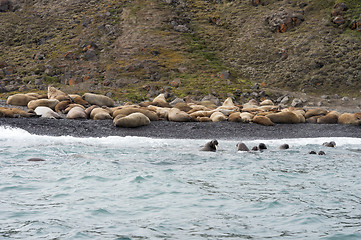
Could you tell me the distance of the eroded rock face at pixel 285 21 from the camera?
4431cm

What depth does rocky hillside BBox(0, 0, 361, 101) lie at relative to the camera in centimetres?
3628

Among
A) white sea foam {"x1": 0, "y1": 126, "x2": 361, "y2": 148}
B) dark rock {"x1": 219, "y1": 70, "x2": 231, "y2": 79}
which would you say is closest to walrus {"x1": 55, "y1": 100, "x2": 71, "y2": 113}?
white sea foam {"x1": 0, "y1": 126, "x2": 361, "y2": 148}

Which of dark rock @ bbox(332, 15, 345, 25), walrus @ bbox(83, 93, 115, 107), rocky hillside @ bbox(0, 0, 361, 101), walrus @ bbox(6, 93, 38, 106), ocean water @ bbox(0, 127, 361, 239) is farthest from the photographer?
dark rock @ bbox(332, 15, 345, 25)

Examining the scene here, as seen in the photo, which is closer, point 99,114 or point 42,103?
point 99,114

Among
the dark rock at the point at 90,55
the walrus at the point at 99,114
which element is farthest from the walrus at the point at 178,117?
the dark rock at the point at 90,55

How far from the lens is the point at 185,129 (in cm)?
1838

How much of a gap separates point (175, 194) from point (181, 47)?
37390 millimetres

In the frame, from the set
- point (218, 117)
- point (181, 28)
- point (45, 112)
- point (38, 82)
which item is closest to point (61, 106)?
point (45, 112)

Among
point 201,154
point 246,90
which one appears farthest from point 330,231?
point 246,90

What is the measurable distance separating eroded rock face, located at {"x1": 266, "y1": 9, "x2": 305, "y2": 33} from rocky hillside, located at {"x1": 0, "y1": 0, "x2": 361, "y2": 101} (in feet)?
0.37

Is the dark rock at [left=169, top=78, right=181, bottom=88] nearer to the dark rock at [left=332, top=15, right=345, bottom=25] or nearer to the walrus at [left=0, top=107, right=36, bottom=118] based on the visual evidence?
the walrus at [left=0, top=107, right=36, bottom=118]

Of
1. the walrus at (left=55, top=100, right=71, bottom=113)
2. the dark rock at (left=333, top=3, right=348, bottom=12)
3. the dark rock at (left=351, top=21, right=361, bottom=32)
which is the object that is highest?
the dark rock at (left=333, top=3, right=348, bottom=12)

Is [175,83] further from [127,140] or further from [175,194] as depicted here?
[175,194]

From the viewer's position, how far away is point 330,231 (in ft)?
18.0
